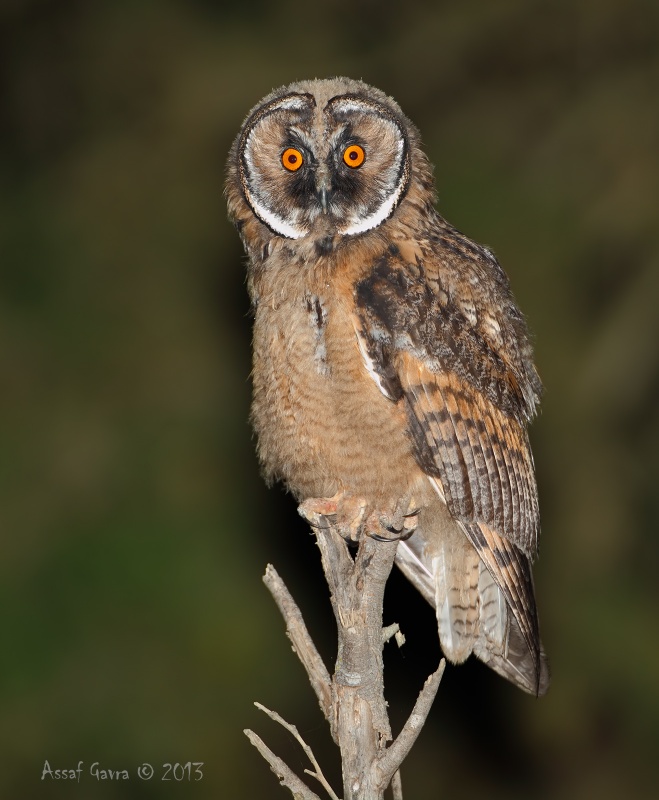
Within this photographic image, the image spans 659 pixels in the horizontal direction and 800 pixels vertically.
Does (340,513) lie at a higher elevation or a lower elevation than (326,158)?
lower

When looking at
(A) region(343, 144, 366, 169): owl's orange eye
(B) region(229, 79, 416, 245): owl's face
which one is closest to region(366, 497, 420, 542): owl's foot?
(B) region(229, 79, 416, 245): owl's face

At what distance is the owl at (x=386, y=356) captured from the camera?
2.69 metres

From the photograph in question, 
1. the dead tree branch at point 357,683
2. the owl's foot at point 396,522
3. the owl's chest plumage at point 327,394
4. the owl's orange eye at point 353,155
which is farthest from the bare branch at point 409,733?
the owl's orange eye at point 353,155

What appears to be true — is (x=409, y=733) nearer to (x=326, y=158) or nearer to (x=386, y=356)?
(x=386, y=356)

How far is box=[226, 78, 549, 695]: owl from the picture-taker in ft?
8.81

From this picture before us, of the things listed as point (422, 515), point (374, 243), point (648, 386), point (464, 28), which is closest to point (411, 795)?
point (648, 386)

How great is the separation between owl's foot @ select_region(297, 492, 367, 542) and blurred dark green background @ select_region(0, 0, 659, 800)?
1.92 m

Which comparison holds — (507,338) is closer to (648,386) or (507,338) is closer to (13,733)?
(648,386)

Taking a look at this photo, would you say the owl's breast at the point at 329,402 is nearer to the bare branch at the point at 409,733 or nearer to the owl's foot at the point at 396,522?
the owl's foot at the point at 396,522

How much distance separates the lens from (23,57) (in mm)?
5648

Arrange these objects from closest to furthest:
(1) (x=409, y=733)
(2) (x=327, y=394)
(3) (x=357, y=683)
Answer: 1. (1) (x=409, y=733)
2. (3) (x=357, y=683)
3. (2) (x=327, y=394)

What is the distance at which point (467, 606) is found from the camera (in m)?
3.01

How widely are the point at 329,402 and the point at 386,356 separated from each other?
0.20m

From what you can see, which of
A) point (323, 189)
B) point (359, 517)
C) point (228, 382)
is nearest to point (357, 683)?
point (359, 517)
